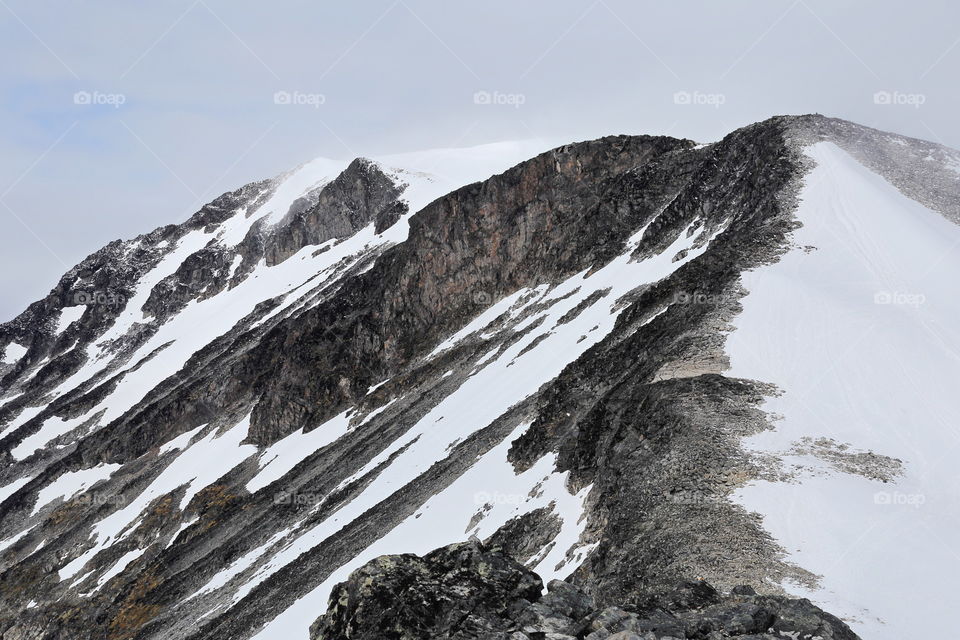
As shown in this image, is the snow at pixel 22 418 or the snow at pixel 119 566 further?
the snow at pixel 22 418

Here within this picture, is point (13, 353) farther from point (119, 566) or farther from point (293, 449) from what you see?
point (293, 449)

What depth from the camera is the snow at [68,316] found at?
516 feet

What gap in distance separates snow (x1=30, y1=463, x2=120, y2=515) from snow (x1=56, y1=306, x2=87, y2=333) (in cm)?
7237

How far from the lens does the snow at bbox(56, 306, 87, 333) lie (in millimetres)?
157125

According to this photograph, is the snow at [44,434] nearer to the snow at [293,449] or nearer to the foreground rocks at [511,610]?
the snow at [293,449]

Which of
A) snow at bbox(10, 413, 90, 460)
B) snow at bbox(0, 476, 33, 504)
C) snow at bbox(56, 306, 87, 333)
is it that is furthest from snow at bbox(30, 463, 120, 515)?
snow at bbox(56, 306, 87, 333)

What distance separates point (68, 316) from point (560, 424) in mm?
156530

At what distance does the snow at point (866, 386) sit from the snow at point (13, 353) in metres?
165

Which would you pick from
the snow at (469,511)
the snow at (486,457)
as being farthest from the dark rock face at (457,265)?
the snow at (469,511)

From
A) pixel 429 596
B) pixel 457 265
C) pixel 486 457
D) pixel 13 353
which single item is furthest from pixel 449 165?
pixel 429 596

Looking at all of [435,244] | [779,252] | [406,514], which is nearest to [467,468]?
[406,514]

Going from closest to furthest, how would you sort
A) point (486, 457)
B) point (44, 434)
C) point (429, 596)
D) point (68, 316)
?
point (429, 596) < point (486, 457) < point (44, 434) < point (68, 316)

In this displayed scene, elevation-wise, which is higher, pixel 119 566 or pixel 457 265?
pixel 457 265

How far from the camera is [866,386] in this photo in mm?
27766
